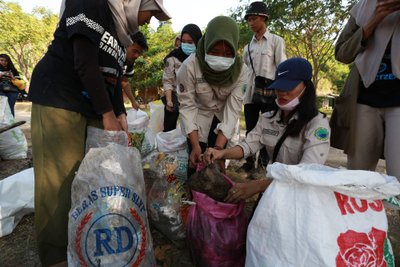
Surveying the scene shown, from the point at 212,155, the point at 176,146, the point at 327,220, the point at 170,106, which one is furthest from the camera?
the point at 170,106

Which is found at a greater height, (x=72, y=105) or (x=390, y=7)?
(x=390, y=7)

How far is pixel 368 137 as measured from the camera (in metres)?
1.69

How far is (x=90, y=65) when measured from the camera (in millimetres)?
1264

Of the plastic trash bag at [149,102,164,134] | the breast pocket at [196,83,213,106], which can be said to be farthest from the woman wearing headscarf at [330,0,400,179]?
the plastic trash bag at [149,102,164,134]

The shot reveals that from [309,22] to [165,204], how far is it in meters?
9.07

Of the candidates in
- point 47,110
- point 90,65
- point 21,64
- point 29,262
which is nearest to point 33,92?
point 47,110

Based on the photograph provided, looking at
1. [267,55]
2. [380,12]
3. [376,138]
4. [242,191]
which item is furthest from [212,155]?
[267,55]

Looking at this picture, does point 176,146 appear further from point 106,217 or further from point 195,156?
point 106,217

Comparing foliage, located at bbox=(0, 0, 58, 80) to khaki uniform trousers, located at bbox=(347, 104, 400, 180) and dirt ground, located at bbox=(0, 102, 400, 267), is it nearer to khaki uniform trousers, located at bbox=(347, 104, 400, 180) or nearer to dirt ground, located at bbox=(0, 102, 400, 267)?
dirt ground, located at bbox=(0, 102, 400, 267)

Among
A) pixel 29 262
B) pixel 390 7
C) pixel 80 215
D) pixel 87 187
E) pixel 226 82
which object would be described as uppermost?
pixel 390 7

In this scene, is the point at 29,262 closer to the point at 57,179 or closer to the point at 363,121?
the point at 57,179

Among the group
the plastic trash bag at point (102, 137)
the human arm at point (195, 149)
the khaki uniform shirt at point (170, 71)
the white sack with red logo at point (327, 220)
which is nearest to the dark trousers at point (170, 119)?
the khaki uniform shirt at point (170, 71)

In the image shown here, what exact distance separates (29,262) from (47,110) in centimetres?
110

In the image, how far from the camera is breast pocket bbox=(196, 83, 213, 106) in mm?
2205
